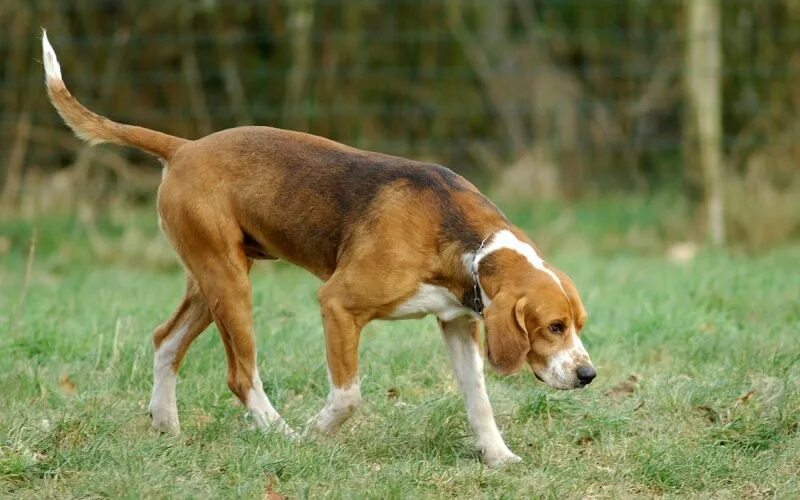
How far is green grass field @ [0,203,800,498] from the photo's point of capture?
199 inches

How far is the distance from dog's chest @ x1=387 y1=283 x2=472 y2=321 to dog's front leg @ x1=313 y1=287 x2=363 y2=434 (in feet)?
Result: 0.66

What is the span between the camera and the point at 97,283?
9203 mm

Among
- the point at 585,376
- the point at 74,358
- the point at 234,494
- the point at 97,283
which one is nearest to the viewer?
the point at 234,494

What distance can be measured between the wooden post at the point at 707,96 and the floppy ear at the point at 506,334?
627 centimetres

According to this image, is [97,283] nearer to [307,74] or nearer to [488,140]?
[307,74]

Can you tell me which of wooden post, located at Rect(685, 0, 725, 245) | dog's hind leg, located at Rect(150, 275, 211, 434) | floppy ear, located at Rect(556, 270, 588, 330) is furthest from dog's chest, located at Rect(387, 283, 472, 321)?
wooden post, located at Rect(685, 0, 725, 245)

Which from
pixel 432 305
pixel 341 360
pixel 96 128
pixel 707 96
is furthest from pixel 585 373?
pixel 707 96

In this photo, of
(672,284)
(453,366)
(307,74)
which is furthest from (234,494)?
(307,74)

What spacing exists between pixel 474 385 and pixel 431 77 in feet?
27.1

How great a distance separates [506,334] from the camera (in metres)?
5.07

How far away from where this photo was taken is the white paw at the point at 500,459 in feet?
17.7

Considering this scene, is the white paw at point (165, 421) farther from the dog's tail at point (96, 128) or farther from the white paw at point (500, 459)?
the white paw at point (500, 459)

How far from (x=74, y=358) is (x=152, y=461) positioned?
5.85ft

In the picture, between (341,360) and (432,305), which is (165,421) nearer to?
(341,360)
